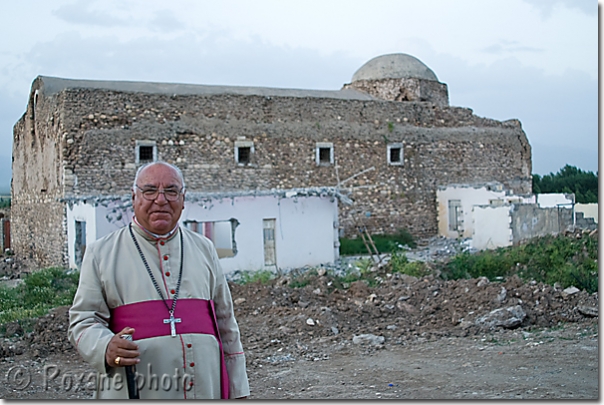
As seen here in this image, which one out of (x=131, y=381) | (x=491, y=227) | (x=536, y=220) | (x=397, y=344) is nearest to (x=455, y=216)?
(x=491, y=227)

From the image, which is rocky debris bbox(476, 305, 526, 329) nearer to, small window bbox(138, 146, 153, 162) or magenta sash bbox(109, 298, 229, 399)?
magenta sash bbox(109, 298, 229, 399)

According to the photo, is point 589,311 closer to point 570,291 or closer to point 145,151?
point 570,291

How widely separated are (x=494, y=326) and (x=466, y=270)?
11.5 ft

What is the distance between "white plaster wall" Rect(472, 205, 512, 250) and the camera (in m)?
14.4

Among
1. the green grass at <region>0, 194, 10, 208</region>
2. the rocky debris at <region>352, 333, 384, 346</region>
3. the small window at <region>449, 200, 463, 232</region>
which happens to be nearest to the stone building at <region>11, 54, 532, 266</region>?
the small window at <region>449, 200, 463, 232</region>

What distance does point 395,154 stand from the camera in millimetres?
18453

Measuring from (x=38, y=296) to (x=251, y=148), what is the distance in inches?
318

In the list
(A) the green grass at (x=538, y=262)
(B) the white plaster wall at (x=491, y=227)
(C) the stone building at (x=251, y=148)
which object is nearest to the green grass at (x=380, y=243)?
(C) the stone building at (x=251, y=148)

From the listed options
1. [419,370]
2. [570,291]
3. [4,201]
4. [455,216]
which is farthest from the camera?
[4,201]

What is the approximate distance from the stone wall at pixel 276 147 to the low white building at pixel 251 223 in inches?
82.8

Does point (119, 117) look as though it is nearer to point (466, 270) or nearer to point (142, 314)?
point (466, 270)

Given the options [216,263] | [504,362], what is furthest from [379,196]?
[216,263]

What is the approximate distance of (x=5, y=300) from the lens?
32.0 feet

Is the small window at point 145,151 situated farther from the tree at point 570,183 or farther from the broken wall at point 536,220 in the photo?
the tree at point 570,183
